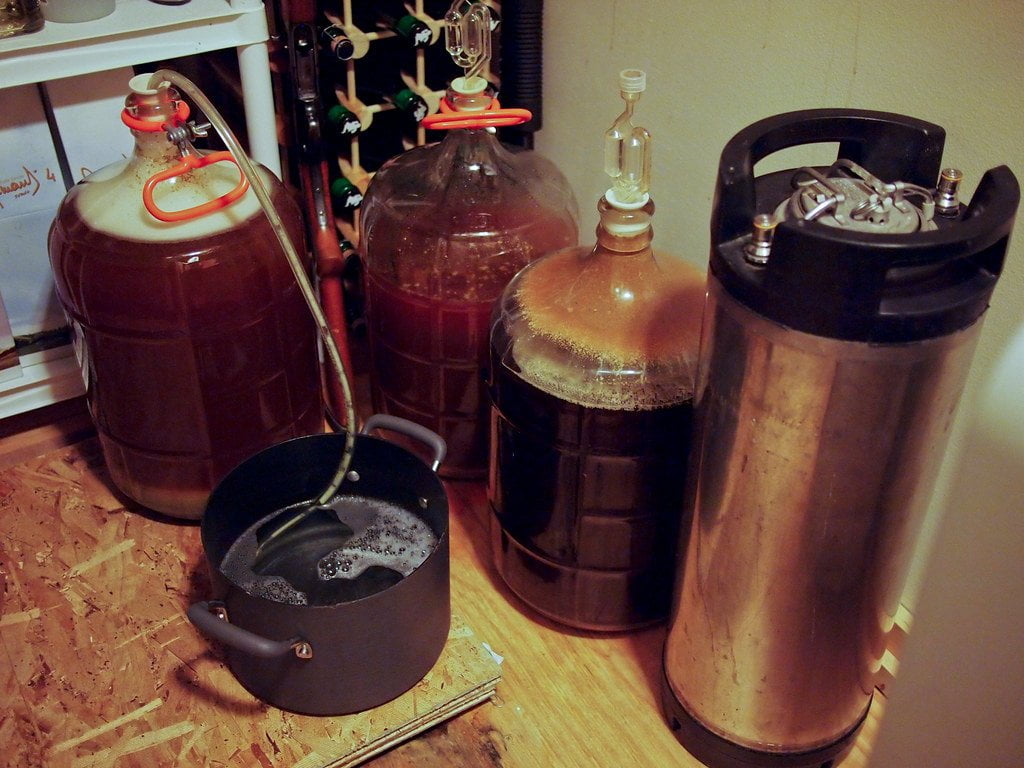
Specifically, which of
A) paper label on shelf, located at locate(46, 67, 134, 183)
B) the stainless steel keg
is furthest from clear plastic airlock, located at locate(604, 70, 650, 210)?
paper label on shelf, located at locate(46, 67, 134, 183)

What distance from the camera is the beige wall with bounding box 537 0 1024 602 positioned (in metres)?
0.75

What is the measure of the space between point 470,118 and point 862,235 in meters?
0.50

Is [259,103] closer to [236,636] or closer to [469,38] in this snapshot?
[469,38]

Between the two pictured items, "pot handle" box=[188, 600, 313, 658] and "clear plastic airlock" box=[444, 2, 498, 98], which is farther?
"clear plastic airlock" box=[444, 2, 498, 98]

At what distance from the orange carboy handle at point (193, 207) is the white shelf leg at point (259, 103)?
0.11 meters

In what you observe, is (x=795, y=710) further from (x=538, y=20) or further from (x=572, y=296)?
(x=538, y=20)

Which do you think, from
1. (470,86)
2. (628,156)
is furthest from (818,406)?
(470,86)

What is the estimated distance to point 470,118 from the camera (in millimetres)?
957

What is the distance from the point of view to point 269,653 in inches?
29.8

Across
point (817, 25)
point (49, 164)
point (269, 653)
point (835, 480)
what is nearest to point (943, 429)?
point (835, 480)

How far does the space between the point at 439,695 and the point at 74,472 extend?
1.76ft

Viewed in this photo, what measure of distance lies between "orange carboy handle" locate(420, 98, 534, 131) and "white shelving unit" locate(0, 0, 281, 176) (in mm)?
193

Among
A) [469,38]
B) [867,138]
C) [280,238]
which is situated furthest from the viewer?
[469,38]

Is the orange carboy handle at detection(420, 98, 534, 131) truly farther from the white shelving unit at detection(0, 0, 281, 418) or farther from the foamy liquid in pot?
the foamy liquid in pot
